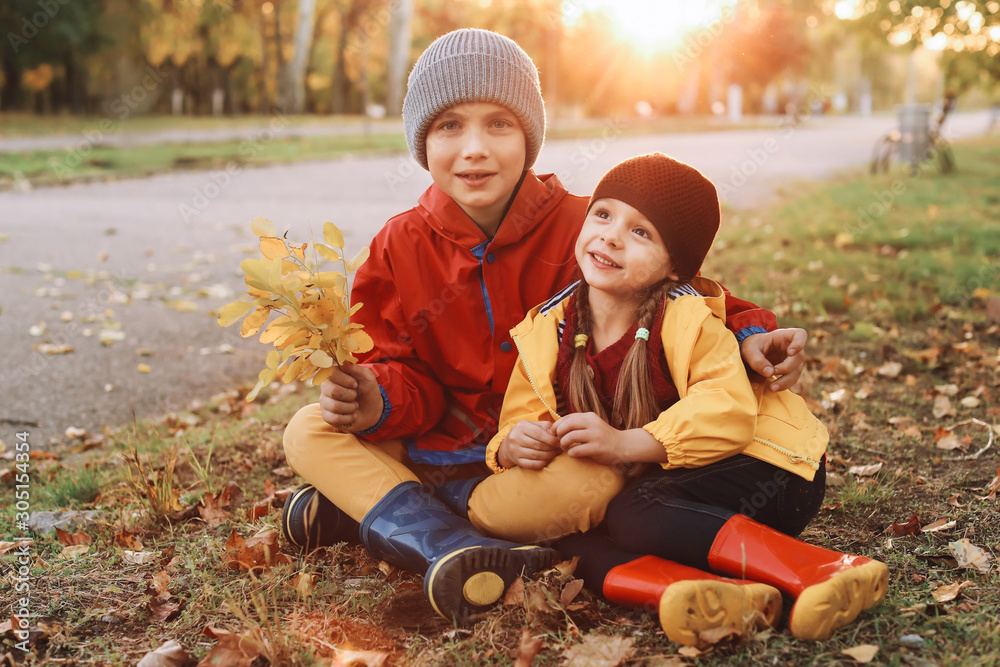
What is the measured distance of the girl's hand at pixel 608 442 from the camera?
1.94m

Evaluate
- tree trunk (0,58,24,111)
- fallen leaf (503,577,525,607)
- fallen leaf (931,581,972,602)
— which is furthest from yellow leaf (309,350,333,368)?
tree trunk (0,58,24,111)

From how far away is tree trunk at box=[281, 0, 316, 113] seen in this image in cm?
2320

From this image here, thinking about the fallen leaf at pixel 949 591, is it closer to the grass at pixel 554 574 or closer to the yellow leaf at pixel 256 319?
the grass at pixel 554 574

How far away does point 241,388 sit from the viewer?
4121mm

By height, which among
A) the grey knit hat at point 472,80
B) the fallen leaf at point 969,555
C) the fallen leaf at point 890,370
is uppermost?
the grey knit hat at point 472,80

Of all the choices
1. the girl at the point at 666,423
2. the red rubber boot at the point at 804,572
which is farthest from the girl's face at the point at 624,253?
the red rubber boot at the point at 804,572

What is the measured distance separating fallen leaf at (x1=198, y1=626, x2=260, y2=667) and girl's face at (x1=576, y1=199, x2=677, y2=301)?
47.4 inches

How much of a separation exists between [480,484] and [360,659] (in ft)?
2.02

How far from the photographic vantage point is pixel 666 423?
1.93 meters

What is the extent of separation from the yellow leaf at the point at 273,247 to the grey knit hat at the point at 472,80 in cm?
77

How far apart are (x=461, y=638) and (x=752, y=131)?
2330cm

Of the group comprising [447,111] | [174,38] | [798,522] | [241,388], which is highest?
[174,38]

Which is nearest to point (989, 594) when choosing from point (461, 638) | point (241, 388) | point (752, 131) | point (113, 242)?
point (461, 638)

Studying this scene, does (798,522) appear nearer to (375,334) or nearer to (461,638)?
(461,638)
